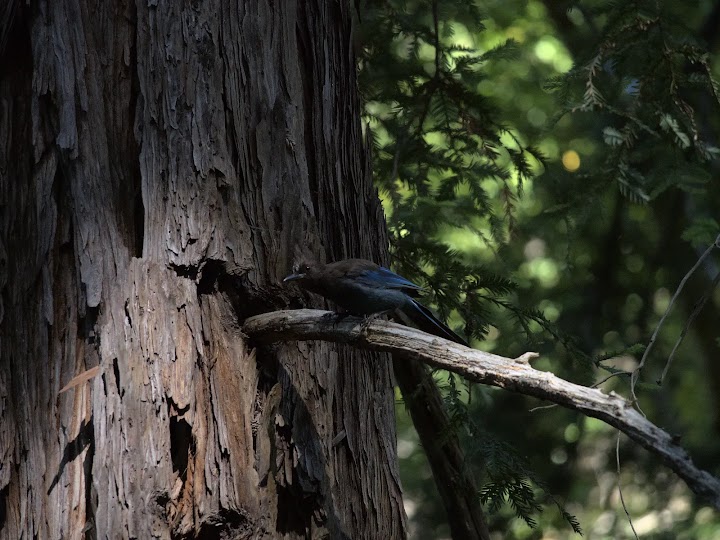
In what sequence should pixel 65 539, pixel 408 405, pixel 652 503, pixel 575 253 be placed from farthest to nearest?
pixel 575 253
pixel 652 503
pixel 408 405
pixel 65 539

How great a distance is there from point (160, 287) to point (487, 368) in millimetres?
1143

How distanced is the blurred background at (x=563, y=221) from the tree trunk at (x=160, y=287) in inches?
37.4

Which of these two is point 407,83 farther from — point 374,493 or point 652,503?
point 652,503

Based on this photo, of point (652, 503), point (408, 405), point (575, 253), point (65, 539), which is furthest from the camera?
point (575, 253)

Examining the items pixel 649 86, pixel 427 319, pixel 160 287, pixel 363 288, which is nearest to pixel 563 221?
pixel 649 86

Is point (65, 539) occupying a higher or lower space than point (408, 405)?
lower

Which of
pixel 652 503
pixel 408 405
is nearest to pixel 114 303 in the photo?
pixel 408 405

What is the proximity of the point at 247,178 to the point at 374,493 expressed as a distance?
1278 mm

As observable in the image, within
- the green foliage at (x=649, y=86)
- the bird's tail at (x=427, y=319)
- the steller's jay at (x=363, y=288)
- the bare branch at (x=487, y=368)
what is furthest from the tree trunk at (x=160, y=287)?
the green foliage at (x=649, y=86)

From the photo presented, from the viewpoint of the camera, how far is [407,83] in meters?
4.88

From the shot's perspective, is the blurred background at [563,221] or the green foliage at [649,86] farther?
the blurred background at [563,221]

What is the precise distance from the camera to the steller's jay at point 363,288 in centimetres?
308

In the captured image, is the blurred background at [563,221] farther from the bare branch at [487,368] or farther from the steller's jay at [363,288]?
the steller's jay at [363,288]

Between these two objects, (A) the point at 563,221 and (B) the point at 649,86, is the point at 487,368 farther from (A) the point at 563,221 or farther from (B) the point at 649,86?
→ (A) the point at 563,221
